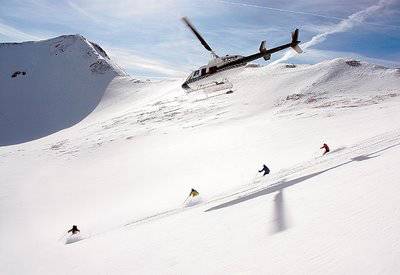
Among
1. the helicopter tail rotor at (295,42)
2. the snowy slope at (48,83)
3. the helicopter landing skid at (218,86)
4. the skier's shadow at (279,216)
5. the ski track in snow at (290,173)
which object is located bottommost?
the skier's shadow at (279,216)

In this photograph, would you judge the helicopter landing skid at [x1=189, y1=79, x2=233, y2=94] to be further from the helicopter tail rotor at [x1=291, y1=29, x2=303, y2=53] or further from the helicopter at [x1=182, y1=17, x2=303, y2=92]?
the helicopter tail rotor at [x1=291, y1=29, x2=303, y2=53]

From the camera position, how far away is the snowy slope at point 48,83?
270 feet

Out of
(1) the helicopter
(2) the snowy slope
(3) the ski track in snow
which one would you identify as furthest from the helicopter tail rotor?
(2) the snowy slope

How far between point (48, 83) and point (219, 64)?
262 feet

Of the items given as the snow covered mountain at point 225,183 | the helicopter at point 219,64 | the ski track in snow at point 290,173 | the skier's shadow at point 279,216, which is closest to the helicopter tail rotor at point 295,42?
the helicopter at point 219,64

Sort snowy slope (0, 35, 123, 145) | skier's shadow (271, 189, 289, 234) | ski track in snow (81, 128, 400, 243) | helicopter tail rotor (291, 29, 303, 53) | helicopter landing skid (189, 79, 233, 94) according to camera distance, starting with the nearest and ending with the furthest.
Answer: skier's shadow (271, 189, 289, 234) → ski track in snow (81, 128, 400, 243) → helicopter tail rotor (291, 29, 303, 53) → helicopter landing skid (189, 79, 233, 94) → snowy slope (0, 35, 123, 145)

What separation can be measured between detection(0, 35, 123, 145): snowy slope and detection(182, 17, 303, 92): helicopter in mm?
53783

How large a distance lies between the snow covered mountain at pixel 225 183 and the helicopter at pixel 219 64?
1.58 m

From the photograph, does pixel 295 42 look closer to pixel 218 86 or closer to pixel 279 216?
pixel 218 86

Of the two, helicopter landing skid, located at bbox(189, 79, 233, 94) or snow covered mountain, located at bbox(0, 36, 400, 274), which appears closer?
snow covered mountain, located at bbox(0, 36, 400, 274)

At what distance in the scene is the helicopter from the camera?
27172 mm

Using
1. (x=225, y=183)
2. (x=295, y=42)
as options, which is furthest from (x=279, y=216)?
(x=295, y=42)

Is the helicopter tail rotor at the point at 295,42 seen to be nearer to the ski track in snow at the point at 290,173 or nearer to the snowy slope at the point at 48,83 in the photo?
the ski track in snow at the point at 290,173

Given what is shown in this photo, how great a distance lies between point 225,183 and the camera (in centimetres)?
2577
